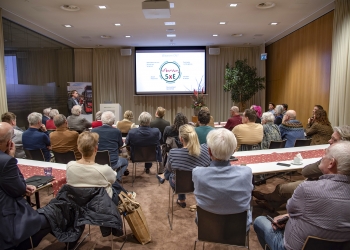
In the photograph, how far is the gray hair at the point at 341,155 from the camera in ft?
5.21

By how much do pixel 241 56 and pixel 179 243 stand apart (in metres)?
9.20

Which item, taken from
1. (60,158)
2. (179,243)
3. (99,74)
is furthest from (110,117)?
(99,74)

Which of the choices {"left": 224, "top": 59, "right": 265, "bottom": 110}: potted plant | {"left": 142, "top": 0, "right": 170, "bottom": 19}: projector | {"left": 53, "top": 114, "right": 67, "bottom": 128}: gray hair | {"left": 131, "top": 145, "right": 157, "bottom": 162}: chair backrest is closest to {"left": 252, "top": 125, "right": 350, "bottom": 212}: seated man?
{"left": 131, "top": 145, "right": 157, "bottom": 162}: chair backrest

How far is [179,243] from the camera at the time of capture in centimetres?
285

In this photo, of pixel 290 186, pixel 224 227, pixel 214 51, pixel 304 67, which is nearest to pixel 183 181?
pixel 224 227

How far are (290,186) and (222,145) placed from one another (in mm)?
1459

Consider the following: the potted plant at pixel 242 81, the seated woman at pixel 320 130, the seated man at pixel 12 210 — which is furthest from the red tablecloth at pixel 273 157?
the potted plant at pixel 242 81

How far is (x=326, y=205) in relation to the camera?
1507 millimetres

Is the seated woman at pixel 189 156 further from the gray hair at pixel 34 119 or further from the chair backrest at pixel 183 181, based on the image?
the gray hair at pixel 34 119

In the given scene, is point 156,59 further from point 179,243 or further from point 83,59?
A: point 179,243

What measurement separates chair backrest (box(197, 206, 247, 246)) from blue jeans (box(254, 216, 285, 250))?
0.17m

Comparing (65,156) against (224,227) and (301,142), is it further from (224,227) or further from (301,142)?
(301,142)

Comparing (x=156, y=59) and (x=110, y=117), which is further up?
(x=156, y=59)

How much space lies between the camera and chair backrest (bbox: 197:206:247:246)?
75.2 inches
